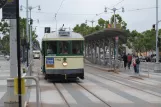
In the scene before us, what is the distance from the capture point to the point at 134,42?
10731cm

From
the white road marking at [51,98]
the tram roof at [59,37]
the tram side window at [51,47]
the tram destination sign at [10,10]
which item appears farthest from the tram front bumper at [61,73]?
the tram destination sign at [10,10]

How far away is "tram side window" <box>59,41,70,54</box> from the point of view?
22828 millimetres

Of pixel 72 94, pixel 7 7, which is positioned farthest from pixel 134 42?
pixel 7 7

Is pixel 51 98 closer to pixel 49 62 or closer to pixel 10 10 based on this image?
pixel 10 10

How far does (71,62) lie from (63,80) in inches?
110

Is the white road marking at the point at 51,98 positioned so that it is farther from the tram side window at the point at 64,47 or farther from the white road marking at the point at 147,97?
the tram side window at the point at 64,47

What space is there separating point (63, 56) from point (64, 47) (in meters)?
0.56

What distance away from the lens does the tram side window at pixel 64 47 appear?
74.9ft

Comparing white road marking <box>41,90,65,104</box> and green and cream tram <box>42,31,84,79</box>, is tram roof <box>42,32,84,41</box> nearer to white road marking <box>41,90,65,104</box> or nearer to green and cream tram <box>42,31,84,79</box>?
green and cream tram <box>42,31,84,79</box>

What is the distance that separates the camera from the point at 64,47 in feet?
75.2

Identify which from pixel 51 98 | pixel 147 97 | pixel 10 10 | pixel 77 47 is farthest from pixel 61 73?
pixel 10 10

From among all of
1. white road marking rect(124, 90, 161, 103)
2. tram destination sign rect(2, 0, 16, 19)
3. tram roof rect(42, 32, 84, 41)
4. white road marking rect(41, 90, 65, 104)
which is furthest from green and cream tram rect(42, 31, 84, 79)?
tram destination sign rect(2, 0, 16, 19)

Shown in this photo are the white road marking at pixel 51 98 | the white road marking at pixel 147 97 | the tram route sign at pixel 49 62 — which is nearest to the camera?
the white road marking at pixel 51 98

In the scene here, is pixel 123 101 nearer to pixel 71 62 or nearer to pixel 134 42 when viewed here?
pixel 71 62
